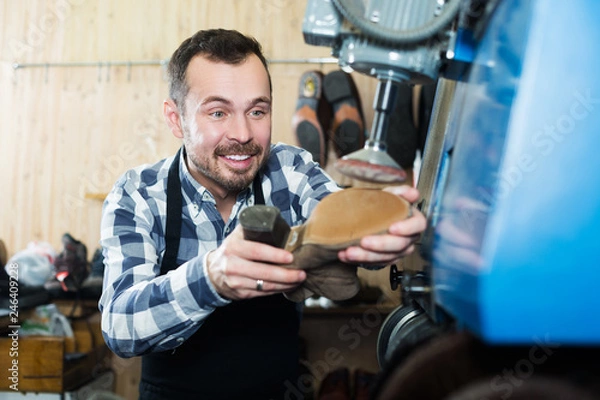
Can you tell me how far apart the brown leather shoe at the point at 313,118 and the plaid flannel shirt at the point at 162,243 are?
1.02 metres

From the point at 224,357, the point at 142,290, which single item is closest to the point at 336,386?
A: the point at 224,357

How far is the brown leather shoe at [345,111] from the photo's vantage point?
2389 mm

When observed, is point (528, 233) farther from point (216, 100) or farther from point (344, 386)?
point (344, 386)

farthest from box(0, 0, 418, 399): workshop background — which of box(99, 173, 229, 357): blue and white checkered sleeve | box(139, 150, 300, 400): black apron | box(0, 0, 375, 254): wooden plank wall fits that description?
box(99, 173, 229, 357): blue and white checkered sleeve

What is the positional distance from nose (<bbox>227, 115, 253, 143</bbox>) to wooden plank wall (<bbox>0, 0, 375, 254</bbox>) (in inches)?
65.2

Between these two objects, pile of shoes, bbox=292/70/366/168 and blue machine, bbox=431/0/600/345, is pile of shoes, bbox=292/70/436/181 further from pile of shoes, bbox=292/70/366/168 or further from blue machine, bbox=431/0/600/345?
blue machine, bbox=431/0/600/345

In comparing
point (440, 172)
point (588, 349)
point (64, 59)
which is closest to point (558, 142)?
point (588, 349)

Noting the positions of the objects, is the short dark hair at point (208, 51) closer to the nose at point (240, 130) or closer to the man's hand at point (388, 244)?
the nose at point (240, 130)

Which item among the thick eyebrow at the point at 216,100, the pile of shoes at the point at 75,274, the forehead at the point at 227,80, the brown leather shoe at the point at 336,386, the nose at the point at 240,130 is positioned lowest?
the brown leather shoe at the point at 336,386

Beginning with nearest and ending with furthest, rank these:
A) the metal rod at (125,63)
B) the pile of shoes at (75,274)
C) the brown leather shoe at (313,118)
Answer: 1. the brown leather shoe at (313,118)
2. the pile of shoes at (75,274)
3. the metal rod at (125,63)

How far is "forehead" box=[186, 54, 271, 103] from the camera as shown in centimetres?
112

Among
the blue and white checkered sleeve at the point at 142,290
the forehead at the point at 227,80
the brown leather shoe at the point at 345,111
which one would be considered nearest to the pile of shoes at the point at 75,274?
the brown leather shoe at the point at 345,111

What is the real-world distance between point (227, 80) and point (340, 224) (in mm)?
650

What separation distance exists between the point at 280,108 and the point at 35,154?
146 cm
